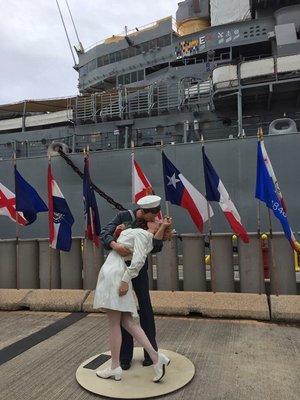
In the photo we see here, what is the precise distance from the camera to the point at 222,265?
19.9 feet

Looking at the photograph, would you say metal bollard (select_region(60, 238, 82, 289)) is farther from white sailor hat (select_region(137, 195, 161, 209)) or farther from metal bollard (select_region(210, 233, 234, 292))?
white sailor hat (select_region(137, 195, 161, 209))

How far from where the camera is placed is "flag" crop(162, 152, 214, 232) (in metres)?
6.70

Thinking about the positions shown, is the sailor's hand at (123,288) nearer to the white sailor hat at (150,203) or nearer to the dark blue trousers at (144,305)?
the dark blue trousers at (144,305)

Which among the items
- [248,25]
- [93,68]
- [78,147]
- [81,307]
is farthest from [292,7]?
[81,307]

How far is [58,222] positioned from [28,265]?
0.87 meters

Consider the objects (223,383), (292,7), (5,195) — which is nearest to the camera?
(223,383)

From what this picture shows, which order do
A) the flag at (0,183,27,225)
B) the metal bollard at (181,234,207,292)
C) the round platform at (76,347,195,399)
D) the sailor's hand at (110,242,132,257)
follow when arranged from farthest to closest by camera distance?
the flag at (0,183,27,225) < the metal bollard at (181,234,207,292) < the sailor's hand at (110,242,132,257) < the round platform at (76,347,195,399)

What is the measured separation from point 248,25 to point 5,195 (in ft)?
51.5

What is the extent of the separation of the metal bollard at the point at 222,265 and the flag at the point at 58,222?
2.27 metres

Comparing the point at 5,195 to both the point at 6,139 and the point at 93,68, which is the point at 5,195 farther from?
the point at 93,68

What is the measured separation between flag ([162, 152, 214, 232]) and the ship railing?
56 cm

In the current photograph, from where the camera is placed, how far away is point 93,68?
27.1 meters

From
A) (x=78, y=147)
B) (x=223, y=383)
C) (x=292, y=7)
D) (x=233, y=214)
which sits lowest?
(x=223, y=383)

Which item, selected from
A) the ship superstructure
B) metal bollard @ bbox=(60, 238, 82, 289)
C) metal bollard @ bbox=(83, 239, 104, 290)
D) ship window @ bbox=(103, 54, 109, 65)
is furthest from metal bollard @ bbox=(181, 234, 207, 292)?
ship window @ bbox=(103, 54, 109, 65)
